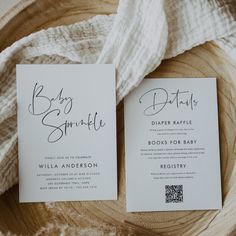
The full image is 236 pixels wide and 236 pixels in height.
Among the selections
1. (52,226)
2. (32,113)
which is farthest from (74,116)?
(52,226)

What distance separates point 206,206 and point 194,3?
290 millimetres

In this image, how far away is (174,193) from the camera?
1.83 feet

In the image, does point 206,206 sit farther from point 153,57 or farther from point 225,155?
point 153,57

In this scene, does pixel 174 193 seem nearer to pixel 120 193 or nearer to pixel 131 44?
pixel 120 193

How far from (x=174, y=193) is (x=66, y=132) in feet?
0.59

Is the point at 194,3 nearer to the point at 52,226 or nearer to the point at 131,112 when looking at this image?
the point at 131,112

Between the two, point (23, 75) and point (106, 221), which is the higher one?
point (23, 75)

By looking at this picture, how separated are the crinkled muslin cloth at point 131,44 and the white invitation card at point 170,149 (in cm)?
4

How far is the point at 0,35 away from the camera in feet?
1.80

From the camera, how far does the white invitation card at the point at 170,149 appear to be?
1.82ft

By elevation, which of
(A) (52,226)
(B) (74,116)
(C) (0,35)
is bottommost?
(A) (52,226)

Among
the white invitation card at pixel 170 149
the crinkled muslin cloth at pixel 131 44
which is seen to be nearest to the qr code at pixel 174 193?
the white invitation card at pixel 170 149

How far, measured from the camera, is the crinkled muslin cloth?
539 millimetres

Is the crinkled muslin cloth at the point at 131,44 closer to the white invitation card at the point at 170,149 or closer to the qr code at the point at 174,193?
the white invitation card at the point at 170,149
